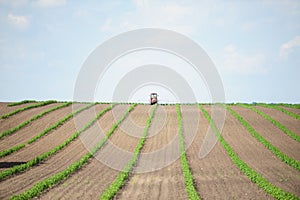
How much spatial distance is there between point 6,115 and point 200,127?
20.6m

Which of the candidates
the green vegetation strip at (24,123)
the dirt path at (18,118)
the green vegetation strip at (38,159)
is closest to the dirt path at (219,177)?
the green vegetation strip at (38,159)

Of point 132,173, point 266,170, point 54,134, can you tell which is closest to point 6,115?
point 54,134

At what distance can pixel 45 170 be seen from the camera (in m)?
17.8

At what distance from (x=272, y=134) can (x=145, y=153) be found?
12.9m

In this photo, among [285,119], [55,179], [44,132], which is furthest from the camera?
[285,119]

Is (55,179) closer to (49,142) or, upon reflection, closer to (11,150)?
(11,150)

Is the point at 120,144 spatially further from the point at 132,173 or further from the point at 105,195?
the point at 105,195

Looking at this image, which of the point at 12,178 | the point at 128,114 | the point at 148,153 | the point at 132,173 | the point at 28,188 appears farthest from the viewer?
the point at 128,114

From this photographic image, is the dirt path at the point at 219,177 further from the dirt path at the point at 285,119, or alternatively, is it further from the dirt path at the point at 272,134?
the dirt path at the point at 285,119

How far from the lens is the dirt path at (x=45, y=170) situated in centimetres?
1406

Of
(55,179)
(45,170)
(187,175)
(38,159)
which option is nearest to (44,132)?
(38,159)

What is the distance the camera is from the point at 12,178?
52.4 feet

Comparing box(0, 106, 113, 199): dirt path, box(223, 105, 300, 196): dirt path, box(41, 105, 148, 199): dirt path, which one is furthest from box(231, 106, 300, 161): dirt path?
box(0, 106, 113, 199): dirt path

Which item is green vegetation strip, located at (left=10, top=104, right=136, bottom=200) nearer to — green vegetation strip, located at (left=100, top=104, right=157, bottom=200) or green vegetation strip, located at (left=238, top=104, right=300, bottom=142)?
green vegetation strip, located at (left=100, top=104, right=157, bottom=200)
